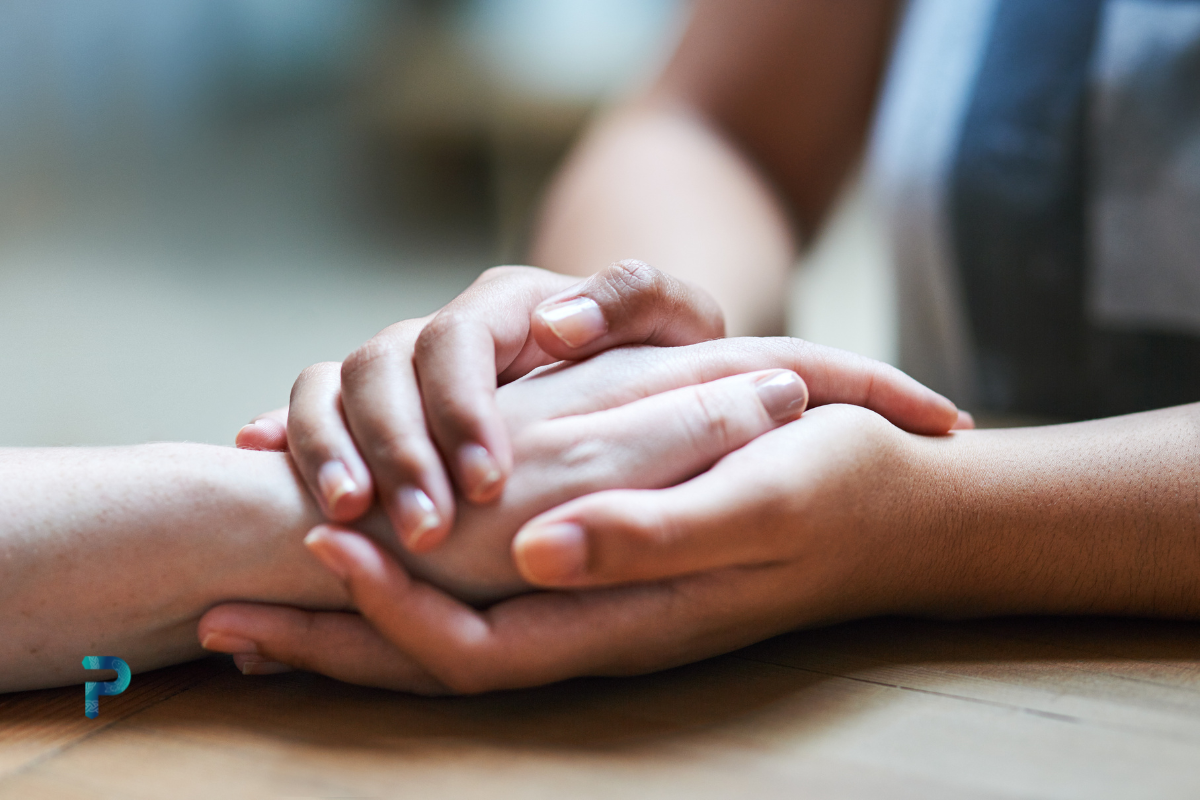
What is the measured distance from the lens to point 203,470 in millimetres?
482

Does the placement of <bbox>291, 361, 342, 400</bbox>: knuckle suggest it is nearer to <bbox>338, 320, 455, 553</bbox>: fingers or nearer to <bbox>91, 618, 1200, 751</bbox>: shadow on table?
<bbox>338, 320, 455, 553</bbox>: fingers

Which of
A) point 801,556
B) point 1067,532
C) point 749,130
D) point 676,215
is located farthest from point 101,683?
point 749,130

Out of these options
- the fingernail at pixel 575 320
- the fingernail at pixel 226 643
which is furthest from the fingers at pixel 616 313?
the fingernail at pixel 226 643

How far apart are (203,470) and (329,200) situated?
3578 mm

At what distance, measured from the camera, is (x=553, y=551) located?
1.30ft

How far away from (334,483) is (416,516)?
0.17ft

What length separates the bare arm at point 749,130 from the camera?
1.04 metres

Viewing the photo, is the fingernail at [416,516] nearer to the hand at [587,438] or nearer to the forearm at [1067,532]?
the hand at [587,438]

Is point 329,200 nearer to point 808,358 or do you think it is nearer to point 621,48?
point 621,48

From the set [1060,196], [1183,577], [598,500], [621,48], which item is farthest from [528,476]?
[621,48]

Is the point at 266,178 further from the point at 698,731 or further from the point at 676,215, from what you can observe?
the point at 698,731

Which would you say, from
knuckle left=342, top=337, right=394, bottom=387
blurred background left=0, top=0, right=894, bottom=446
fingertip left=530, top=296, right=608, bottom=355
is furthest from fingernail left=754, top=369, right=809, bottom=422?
blurred background left=0, top=0, right=894, bottom=446

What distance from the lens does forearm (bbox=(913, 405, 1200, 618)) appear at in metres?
0.51

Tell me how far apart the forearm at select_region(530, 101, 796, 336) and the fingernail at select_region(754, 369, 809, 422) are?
0.96ft
